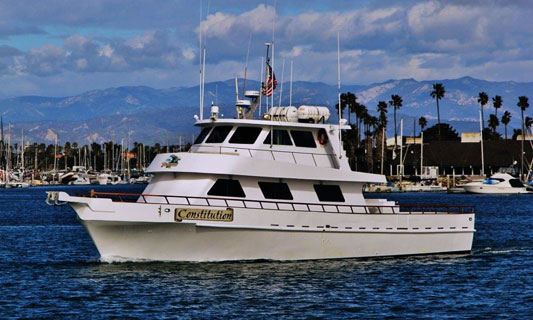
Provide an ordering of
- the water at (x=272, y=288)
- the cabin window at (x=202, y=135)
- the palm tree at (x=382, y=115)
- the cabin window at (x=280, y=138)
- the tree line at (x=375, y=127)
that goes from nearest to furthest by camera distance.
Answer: the water at (x=272, y=288), the cabin window at (x=280, y=138), the cabin window at (x=202, y=135), the tree line at (x=375, y=127), the palm tree at (x=382, y=115)

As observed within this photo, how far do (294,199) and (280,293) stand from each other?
17.5 feet

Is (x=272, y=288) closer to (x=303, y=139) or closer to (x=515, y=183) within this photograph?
(x=303, y=139)

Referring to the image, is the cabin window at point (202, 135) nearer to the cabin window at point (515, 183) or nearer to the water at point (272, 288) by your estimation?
the water at point (272, 288)

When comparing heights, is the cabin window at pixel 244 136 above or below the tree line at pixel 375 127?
below

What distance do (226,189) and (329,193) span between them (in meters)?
3.53

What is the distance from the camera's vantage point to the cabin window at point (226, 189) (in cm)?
2816

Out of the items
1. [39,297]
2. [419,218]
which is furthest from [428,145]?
[39,297]

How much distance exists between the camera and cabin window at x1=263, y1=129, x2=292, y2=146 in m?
29.7

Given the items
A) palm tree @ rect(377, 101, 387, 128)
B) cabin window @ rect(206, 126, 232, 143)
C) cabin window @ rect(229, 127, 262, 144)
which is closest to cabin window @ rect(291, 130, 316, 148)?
cabin window @ rect(229, 127, 262, 144)

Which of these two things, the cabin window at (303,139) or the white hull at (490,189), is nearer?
the cabin window at (303,139)

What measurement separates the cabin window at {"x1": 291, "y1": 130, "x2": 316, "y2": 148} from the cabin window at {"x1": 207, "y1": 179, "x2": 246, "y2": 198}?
2.80m

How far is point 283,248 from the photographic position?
28312 millimetres

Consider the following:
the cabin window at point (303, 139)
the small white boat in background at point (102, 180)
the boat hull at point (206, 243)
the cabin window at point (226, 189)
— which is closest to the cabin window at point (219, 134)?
the cabin window at point (226, 189)

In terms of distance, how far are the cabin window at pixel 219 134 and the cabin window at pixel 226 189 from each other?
1719 millimetres
